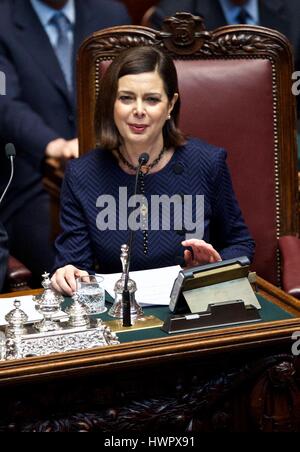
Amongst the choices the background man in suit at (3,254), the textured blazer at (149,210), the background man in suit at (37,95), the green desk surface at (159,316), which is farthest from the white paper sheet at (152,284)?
the background man in suit at (37,95)

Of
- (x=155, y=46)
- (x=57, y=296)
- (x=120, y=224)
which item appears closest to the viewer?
(x=57, y=296)

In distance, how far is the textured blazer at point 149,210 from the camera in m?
2.85

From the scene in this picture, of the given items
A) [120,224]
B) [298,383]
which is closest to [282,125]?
[120,224]

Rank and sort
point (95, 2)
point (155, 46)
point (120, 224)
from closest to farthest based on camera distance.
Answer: point (120, 224), point (155, 46), point (95, 2)

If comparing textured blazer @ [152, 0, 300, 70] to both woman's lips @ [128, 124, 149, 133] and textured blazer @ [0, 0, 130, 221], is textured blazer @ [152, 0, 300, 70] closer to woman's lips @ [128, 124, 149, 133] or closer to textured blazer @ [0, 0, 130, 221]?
textured blazer @ [0, 0, 130, 221]

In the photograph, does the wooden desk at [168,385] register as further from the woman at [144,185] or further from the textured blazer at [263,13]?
the textured blazer at [263,13]

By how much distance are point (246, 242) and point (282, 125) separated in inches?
18.5

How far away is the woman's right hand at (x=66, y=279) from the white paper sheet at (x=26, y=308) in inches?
3.1

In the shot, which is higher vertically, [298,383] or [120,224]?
[120,224]

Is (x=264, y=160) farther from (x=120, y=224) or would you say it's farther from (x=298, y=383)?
(x=298, y=383)

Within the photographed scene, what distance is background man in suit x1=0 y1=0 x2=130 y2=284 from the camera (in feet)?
13.0

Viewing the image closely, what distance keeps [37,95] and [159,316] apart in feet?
5.91

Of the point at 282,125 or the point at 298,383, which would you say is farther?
the point at 282,125

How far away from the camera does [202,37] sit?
10.3 feet
